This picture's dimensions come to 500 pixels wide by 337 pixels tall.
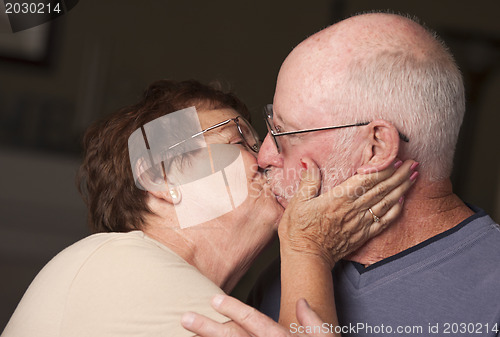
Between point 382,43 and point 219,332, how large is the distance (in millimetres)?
657

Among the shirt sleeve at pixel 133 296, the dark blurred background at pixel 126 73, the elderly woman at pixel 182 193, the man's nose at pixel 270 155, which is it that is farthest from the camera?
the dark blurred background at pixel 126 73

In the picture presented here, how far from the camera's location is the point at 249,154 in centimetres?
155

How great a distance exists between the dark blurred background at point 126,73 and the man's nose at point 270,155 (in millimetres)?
420

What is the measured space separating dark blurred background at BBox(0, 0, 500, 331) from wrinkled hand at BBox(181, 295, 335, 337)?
2.76ft

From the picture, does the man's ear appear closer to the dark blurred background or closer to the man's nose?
the man's nose

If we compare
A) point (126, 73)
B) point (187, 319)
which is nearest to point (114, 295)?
point (187, 319)

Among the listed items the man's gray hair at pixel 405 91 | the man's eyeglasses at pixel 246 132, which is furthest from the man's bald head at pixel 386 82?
the man's eyeglasses at pixel 246 132

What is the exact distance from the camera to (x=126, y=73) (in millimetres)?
3043

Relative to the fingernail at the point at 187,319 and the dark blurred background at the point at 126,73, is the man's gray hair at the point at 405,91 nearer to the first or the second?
the fingernail at the point at 187,319

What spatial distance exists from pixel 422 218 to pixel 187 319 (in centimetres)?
54

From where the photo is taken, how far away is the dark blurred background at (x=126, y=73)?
2547 millimetres

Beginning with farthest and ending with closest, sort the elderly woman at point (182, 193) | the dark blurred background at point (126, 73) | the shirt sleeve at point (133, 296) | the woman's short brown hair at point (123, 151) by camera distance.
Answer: the dark blurred background at point (126, 73), the woman's short brown hair at point (123, 151), the elderly woman at point (182, 193), the shirt sleeve at point (133, 296)

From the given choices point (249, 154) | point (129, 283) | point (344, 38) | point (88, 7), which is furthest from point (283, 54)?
point (129, 283)

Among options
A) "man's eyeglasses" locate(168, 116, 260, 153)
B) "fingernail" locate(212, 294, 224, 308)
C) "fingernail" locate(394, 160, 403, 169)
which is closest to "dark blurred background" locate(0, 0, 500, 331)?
"man's eyeglasses" locate(168, 116, 260, 153)
